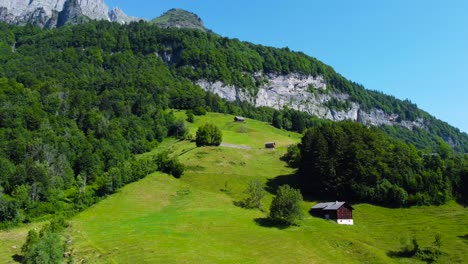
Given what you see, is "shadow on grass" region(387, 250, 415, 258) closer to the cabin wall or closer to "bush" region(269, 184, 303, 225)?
"bush" region(269, 184, 303, 225)

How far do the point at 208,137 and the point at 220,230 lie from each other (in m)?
71.2

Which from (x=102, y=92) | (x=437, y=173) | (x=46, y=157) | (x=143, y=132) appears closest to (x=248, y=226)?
(x=437, y=173)

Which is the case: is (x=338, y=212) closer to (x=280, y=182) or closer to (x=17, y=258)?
(x=280, y=182)

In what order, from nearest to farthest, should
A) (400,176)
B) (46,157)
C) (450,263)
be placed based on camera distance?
(450,263) → (400,176) → (46,157)

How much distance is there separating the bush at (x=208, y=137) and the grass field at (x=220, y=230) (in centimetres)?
2600

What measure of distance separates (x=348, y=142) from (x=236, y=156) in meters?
35.3

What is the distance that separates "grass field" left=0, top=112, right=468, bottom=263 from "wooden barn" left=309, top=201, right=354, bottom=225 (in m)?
2.36

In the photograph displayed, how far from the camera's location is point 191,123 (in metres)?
185

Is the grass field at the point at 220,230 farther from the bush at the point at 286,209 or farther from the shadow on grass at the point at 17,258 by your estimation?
the bush at the point at 286,209

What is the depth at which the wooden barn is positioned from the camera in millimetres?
86425

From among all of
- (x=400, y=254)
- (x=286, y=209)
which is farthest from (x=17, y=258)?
(x=400, y=254)

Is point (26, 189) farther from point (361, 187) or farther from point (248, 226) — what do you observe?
point (361, 187)

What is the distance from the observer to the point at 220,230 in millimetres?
70688

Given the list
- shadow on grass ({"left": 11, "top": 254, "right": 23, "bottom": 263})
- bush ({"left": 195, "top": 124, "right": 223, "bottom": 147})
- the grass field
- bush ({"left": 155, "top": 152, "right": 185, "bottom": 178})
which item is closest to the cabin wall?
the grass field
